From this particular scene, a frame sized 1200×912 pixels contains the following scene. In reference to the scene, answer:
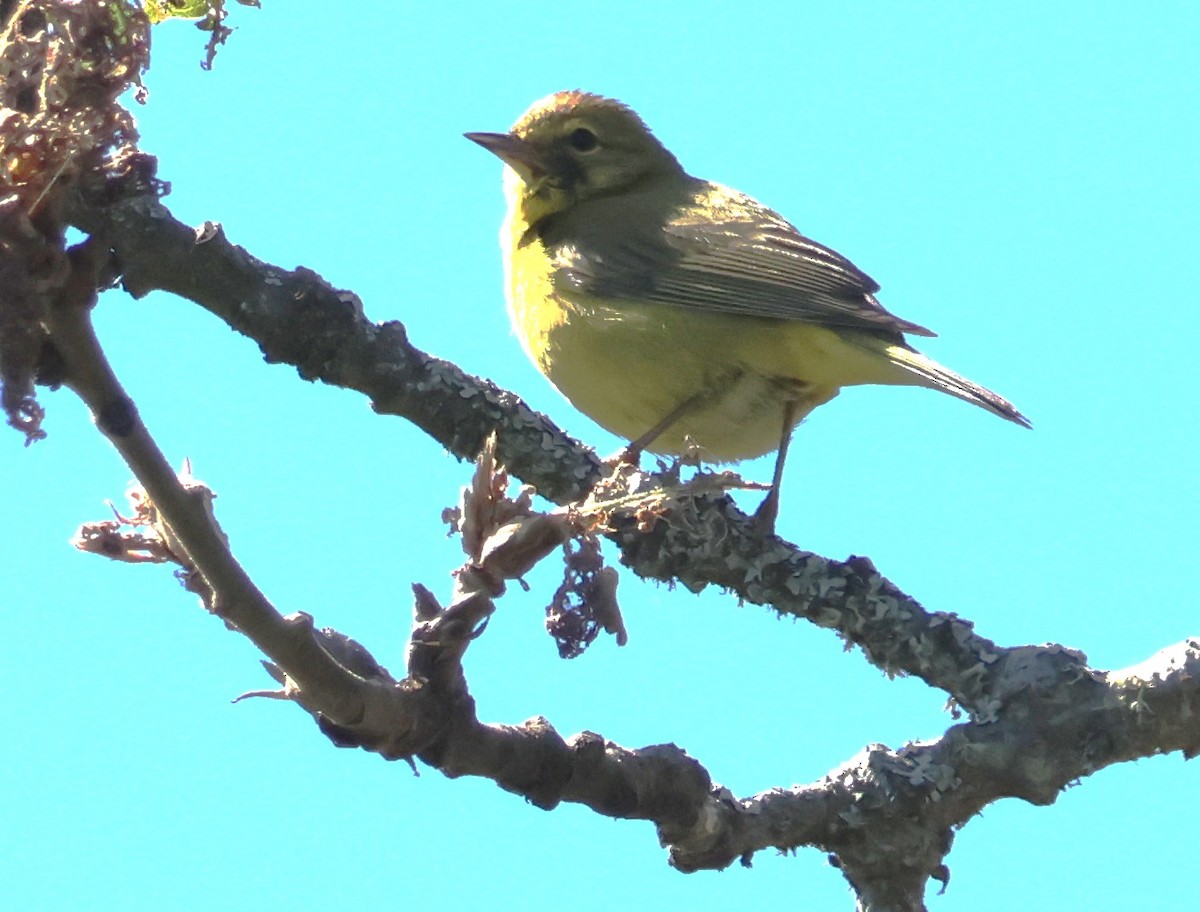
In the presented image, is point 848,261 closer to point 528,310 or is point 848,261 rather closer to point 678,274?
point 678,274

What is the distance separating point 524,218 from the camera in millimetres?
5785

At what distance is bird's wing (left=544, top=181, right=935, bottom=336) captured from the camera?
483cm

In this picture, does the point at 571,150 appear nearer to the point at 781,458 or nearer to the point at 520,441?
the point at 781,458

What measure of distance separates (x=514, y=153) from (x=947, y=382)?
228cm

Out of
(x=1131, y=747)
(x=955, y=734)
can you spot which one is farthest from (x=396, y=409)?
(x=1131, y=747)

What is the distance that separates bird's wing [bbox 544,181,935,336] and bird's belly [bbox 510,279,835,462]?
0.32ft

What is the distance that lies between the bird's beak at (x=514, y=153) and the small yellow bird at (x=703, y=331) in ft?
1.19

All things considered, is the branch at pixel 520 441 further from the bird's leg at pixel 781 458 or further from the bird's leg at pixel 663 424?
the bird's leg at pixel 663 424

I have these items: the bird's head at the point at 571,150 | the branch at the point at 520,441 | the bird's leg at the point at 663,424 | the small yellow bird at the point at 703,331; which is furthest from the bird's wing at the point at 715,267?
the branch at the point at 520,441

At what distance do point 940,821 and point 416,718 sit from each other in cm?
150

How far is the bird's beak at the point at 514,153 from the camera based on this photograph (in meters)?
5.83

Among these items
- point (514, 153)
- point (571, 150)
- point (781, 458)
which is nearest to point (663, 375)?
point (781, 458)

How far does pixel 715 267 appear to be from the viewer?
204 inches

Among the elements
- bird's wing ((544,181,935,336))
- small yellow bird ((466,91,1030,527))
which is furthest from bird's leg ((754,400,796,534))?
bird's wing ((544,181,935,336))
